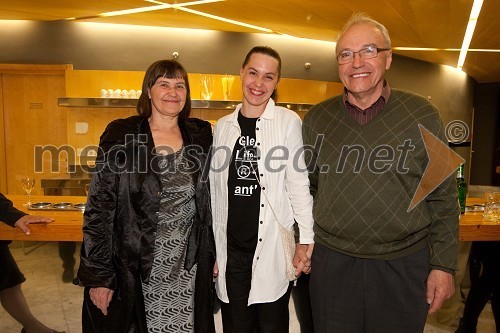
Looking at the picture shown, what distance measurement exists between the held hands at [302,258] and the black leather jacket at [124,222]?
0.50 m

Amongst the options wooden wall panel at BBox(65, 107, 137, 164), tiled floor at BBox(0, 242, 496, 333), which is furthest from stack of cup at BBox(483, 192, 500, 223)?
wooden wall panel at BBox(65, 107, 137, 164)

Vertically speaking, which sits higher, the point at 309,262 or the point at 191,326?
the point at 309,262

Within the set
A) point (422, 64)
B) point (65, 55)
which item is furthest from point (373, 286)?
point (422, 64)

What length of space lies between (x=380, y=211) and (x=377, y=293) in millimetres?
349

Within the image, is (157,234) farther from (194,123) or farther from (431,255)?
(431,255)

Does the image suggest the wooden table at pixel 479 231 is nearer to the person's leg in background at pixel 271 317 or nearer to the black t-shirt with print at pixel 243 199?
the person's leg in background at pixel 271 317

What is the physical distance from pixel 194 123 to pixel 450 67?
386 inches

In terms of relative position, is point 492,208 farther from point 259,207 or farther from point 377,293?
point 259,207

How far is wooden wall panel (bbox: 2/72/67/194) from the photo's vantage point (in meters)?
6.85

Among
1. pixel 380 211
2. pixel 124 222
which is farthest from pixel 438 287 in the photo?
pixel 124 222

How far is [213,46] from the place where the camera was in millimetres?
7059

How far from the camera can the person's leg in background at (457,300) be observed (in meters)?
2.51

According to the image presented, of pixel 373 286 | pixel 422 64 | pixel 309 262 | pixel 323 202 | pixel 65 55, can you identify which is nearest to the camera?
pixel 373 286

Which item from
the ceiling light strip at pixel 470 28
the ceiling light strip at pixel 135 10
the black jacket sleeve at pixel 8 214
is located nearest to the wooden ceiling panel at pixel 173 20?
the ceiling light strip at pixel 135 10
